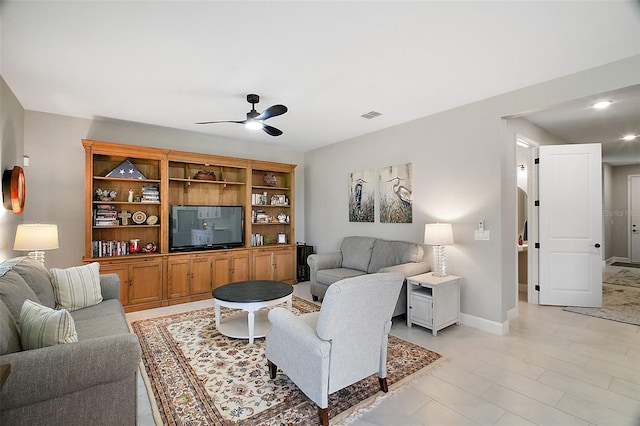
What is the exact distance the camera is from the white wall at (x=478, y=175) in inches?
120

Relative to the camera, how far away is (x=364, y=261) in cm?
459

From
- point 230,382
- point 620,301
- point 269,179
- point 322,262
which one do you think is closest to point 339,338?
point 230,382

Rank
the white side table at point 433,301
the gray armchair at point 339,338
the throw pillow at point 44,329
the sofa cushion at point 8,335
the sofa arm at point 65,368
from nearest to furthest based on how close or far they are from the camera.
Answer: the sofa arm at point 65,368
the sofa cushion at point 8,335
the throw pillow at point 44,329
the gray armchair at point 339,338
the white side table at point 433,301

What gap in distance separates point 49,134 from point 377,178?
15.7 ft

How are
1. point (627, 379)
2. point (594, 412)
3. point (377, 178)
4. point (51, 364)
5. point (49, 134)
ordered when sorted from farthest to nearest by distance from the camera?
point (377, 178) < point (49, 134) < point (627, 379) < point (594, 412) < point (51, 364)

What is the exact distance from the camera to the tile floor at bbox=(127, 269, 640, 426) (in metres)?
2.01

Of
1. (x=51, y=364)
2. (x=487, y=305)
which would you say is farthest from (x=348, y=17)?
(x=487, y=305)

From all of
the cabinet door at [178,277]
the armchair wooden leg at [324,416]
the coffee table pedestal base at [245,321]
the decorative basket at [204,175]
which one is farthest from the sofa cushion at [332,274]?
the decorative basket at [204,175]

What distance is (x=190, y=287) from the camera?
4648 millimetres

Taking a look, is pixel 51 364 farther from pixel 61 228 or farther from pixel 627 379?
pixel 627 379

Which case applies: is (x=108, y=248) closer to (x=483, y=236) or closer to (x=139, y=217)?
(x=139, y=217)

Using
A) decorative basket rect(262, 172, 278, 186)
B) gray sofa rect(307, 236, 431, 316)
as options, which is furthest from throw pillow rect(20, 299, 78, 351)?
decorative basket rect(262, 172, 278, 186)

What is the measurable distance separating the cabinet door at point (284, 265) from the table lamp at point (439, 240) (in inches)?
111

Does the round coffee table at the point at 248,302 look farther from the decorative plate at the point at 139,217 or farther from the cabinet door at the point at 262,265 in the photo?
the decorative plate at the point at 139,217
